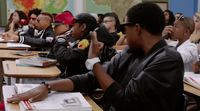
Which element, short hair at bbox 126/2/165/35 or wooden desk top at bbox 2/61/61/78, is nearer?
short hair at bbox 126/2/165/35

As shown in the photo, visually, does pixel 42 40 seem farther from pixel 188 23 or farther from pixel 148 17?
pixel 148 17

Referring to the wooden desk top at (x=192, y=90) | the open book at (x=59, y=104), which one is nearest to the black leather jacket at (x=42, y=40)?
the wooden desk top at (x=192, y=90)

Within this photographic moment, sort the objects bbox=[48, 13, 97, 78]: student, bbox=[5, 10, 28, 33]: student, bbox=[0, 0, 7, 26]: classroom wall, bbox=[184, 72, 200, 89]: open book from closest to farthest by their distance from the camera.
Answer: bbox=[184, 72, 200, 89]: open book
bbox=[48, 13, 97, 78]: student
bbox=[5, 10, 28, 33]: student
bbox=[0, 0, 7, 26]: classroom wall

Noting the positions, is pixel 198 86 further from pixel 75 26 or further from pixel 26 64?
pixel 26 64

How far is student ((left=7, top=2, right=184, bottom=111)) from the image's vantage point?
5.22 ft

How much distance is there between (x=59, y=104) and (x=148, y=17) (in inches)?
23.1

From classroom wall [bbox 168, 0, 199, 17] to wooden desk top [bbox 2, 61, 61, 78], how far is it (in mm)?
4604

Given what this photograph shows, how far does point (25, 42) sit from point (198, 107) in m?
2.81

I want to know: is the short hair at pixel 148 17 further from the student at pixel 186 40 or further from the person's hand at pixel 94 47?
the student at pixel 186 40

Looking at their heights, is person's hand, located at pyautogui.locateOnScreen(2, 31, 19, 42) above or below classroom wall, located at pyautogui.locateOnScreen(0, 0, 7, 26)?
below

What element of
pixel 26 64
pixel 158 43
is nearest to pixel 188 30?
pixel 26 64

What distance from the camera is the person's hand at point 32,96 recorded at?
1768mm

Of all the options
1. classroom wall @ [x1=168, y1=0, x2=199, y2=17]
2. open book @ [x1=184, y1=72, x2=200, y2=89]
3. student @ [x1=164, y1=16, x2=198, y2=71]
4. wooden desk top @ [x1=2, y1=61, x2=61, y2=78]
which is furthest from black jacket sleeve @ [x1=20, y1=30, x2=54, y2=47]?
classroom wall @ [x1=168, y1=0, x2=199, y2=17]

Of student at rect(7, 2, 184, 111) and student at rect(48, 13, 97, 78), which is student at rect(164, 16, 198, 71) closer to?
student at rect(48, 13, 97, 78)
